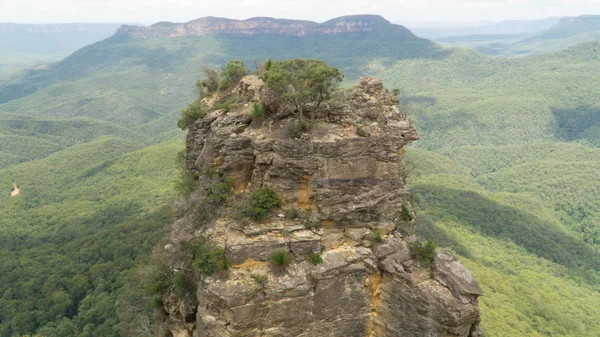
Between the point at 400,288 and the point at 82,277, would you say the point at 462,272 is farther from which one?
the point at 82,277

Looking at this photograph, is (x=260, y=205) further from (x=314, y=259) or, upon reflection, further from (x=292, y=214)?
(x=314, y=259)

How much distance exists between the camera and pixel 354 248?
65.9 feet

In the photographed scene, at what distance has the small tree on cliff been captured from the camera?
20656 millimetres

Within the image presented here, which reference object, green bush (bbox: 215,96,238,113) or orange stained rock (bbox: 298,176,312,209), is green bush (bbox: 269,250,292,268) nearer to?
orange stained rock (bbox: 298,176,312,209)

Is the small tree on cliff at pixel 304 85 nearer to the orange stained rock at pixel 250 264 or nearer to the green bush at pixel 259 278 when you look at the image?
the orange stained rock at pixel 250 264

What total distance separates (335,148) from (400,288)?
8.41 meters

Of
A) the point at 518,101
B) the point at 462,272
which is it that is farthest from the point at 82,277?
the point at 518,101

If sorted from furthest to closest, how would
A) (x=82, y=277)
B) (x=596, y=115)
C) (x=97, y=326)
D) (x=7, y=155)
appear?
(x=596, y=115) < (x=7, y=155) < (x=82, y=277) < (x=97, y=326)

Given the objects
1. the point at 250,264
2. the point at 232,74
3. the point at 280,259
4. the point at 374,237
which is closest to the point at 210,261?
the point at 250,264

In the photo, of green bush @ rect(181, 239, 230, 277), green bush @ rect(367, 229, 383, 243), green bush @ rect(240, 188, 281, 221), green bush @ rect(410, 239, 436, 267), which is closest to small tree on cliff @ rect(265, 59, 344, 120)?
green bush @ rect(240, 188, 281, 221)

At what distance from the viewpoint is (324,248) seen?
1973 cm

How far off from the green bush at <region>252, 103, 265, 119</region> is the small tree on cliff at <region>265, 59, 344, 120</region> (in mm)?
1328

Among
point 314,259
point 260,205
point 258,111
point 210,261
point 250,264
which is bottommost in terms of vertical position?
point 314,259

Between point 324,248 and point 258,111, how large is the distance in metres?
8.90
